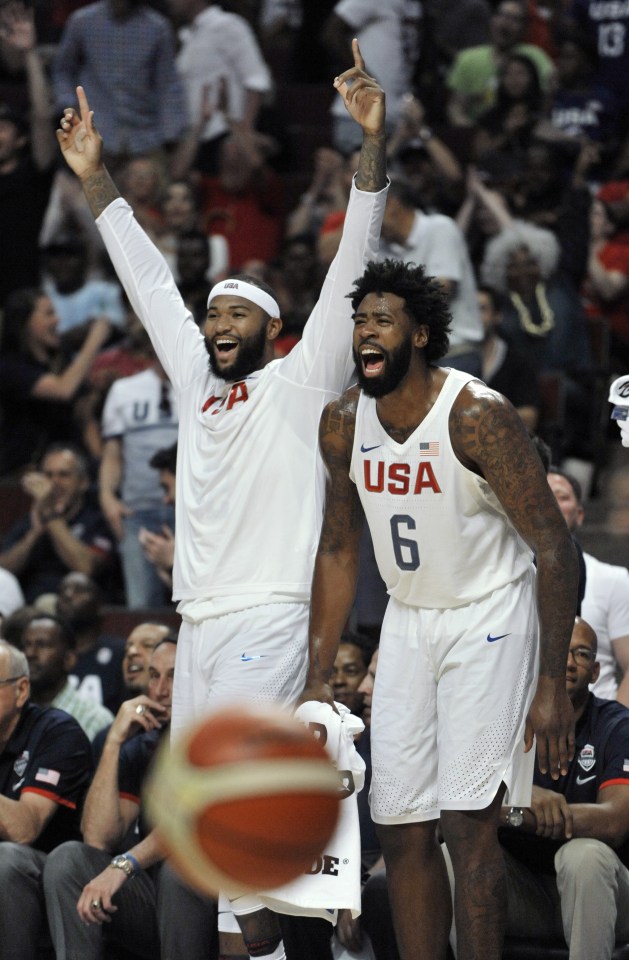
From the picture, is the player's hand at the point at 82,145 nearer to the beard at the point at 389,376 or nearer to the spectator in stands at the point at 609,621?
the beard at the point at 389,376

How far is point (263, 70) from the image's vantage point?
37.1 ft

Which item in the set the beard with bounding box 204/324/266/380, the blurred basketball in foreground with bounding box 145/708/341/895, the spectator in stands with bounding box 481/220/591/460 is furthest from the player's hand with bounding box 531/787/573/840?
the spectator in stands with bounding box 481/220/591/460

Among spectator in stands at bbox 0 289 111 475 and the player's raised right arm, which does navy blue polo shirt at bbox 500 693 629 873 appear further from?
spectator in stands at bbox 0 289 111 475

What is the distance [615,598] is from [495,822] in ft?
6.37

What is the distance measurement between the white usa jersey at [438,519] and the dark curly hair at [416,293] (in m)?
0.14

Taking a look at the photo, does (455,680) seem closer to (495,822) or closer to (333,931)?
(495,822)

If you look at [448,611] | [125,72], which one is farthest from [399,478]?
[125,72]

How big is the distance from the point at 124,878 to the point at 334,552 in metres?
1.50

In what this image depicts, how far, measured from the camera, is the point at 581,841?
5.23m

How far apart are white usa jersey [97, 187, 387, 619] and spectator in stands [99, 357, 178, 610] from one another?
117 inches

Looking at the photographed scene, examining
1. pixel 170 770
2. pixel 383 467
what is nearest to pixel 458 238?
pixel 383 467

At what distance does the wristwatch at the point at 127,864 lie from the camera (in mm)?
5617

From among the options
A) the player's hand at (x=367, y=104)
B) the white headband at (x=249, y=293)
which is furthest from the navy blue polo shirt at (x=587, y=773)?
the player's hand at (x=367, y=104)

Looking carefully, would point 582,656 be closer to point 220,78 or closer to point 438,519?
point 438,519
